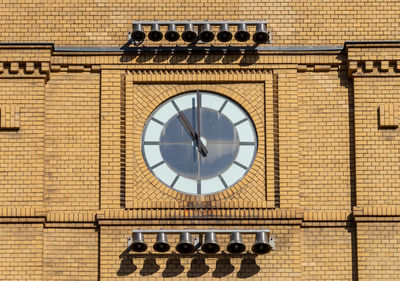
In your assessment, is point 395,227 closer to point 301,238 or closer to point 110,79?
point 301,238

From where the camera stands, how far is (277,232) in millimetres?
29297

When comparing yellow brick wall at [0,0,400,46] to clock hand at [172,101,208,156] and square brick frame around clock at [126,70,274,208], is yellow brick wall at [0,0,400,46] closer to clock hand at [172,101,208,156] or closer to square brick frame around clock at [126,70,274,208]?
square brick frame around clock at [126,70,274,208]

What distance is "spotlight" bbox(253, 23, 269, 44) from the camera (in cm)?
3000

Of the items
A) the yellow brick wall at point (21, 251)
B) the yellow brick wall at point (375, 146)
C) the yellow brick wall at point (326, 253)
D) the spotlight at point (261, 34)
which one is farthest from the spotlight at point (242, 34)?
the yellow brick wall at point (21, 251)

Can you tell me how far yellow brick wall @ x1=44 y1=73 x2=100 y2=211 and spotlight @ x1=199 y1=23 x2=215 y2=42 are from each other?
1.80m

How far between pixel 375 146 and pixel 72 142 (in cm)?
478

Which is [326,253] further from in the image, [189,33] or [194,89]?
[189,33]

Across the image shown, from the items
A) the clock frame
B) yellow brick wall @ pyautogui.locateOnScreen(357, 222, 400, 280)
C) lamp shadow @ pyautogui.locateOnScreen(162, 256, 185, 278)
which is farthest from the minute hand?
yellow brick wall @ pyautogui.locateOnScreen(357, 222, 400, 280)

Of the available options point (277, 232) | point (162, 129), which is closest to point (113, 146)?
point (162, 129)

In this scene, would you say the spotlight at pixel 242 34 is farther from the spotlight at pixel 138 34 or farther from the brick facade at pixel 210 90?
the spotlight at pixel 138 34

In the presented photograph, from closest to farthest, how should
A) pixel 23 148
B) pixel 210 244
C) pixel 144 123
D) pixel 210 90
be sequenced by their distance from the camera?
pixel 210 244 < pixel 23 148 < pixel 144 123 < pixel 210 90

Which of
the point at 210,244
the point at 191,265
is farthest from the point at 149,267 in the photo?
the point at 210,244

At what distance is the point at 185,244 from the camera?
28.9 metres

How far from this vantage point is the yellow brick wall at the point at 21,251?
2902 centimetres
